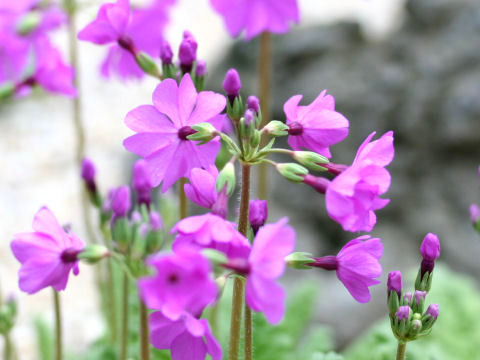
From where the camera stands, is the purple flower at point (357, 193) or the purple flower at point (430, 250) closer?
the purple flower at point (357, 193)

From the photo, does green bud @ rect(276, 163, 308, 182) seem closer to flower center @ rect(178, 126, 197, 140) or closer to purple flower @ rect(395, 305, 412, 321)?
flower center @ rect(178, 126, 197, 140)

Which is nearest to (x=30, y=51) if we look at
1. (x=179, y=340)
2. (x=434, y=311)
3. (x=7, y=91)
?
(x=7, y=91)

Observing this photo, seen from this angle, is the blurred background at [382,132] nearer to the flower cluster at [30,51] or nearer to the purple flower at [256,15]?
the flower cluster at [30,51]

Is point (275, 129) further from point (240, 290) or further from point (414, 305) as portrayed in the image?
point (414, 305)

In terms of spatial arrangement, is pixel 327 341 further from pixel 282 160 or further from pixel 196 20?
pixel 196 20

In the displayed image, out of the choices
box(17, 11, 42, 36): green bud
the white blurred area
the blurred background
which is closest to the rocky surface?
the blurred background

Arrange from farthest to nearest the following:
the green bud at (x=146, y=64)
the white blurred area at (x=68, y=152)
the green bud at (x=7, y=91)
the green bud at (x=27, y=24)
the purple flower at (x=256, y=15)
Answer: the white blurred area at (x=68, y=152) → the green bud at (x=27, y=24) → the green bud at (x=7, y=91) → the purple flower at (x=256, y=15) → the green bud at (x=146, y=64)

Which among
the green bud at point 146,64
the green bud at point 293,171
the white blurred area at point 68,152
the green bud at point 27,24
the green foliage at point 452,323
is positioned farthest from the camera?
the white blurred area at point 68,152

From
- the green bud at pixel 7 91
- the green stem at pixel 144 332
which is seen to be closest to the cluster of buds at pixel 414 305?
the green stem at pixel 144 332
